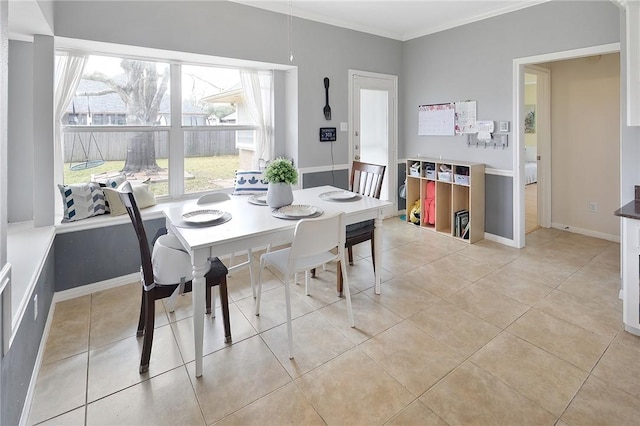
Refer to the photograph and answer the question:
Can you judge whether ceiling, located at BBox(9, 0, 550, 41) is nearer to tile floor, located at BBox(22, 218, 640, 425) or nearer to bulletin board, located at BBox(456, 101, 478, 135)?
bulletin board, located at BBox(456, 101, 478, 135)

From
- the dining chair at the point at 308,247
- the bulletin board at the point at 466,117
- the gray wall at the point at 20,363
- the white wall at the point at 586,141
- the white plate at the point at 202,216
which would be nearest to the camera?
the gray wall at the point at 20,363

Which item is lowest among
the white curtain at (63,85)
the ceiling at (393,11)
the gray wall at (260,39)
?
the white curtain at (63,85)

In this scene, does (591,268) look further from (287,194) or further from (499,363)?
(287,194)

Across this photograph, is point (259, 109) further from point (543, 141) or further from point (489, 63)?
point (543, 141)

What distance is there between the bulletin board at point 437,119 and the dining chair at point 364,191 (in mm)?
1794

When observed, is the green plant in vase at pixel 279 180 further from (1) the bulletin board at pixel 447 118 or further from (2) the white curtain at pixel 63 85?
(1) the bulletin board at pixel 447 118

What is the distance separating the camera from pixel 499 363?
2.02m

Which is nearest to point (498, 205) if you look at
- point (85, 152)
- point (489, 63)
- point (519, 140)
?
point (519, 140)

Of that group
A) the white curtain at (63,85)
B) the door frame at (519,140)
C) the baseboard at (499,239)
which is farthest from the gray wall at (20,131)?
the baseboard at (499,239)

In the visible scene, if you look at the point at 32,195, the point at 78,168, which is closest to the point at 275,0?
the point at 78,168

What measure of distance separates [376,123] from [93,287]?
3.90 meters

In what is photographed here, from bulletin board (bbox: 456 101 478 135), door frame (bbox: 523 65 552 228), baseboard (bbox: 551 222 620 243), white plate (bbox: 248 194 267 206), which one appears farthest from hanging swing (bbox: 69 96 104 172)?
baseboard (bbox: 551 222 620 243)

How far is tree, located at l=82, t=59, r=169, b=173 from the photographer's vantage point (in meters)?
3.37

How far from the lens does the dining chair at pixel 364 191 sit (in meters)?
2.87
